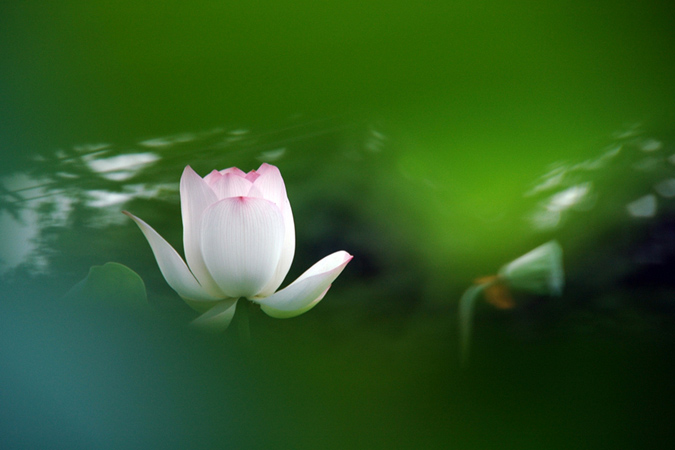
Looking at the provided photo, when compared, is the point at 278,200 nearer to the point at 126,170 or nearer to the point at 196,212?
the point at 196,212

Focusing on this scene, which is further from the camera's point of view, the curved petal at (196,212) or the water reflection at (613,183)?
the water reflection at (613,183)

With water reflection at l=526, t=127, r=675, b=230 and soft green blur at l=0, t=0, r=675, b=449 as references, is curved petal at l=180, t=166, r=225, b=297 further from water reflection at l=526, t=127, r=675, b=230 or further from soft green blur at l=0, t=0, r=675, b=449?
water reflection at l=526, t=127, r=675, b=230

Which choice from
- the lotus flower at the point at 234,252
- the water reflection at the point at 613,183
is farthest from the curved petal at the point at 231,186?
the water reflection at the point at 613,183

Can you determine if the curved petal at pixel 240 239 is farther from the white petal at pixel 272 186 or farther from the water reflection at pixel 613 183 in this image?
the water reflection at pixel 613 183

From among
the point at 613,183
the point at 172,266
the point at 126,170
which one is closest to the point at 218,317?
the point at 172,266

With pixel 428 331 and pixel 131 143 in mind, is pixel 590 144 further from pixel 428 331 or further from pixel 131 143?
pixel 131 143

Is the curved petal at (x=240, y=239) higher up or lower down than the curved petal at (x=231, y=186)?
lower down

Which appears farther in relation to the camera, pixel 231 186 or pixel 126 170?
pixel 126 170
